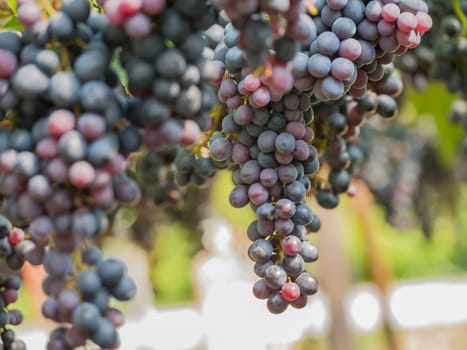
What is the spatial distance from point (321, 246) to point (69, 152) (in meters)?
2.00

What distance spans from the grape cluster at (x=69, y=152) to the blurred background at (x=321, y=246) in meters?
0.51

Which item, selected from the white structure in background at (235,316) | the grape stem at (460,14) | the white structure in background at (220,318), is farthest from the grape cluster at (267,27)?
the white structure in background at (235,316)

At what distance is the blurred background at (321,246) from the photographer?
76.4 inches

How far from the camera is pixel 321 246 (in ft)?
8.12

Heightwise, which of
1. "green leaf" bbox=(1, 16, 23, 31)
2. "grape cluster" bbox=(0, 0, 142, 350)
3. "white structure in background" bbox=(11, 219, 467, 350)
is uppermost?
"green leaf" bbox=(1, 16, 23, 31)

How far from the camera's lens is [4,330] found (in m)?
0.78

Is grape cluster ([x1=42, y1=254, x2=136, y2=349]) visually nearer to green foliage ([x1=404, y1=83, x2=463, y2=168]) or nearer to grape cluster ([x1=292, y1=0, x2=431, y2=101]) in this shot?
grape cluster ([x1=292, y1=0, x2=431, y2=101])

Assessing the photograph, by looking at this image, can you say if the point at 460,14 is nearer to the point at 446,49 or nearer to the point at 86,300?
the point at 446,49

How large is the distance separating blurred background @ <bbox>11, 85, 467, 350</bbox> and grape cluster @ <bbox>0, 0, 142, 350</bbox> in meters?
0.51

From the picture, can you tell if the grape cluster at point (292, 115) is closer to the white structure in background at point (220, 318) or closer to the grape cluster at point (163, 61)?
the grape cluster at point (163, 61)

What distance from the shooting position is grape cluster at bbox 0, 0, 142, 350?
54 centimetres

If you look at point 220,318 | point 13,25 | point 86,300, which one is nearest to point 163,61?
point 86,300

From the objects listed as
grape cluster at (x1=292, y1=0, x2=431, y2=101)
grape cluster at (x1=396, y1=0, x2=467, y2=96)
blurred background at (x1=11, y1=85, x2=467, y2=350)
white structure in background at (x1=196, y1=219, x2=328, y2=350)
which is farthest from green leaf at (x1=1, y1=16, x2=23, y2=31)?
white structure in background at (x1=196, y1=219, x2=328, y2=350)

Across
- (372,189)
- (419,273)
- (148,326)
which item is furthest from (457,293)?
(372,189)
